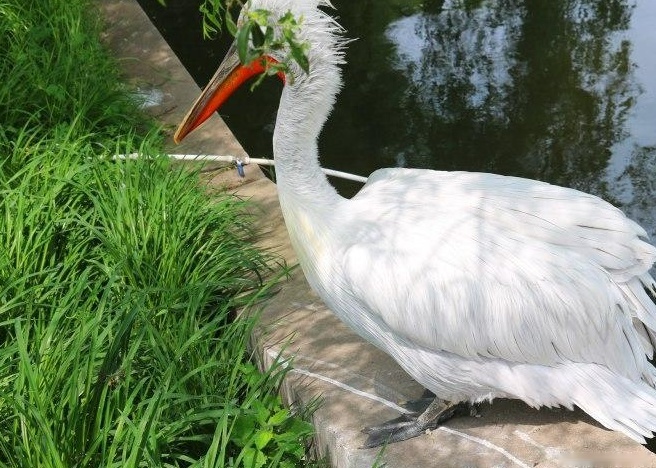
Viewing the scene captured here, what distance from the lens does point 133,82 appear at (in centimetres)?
552

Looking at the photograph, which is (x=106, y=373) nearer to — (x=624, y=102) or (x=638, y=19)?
(x=624, y=102)

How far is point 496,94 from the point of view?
228 inches

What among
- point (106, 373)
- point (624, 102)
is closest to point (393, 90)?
point (624, 102)

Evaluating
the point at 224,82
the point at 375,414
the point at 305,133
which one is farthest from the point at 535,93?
the point at 375,414

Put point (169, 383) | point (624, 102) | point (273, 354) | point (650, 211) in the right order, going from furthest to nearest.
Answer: point (624, 102), point (650, 211), point (273, 354), point (169, 383)

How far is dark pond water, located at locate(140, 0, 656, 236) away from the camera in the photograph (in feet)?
17.0

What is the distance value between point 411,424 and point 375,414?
0.15 m

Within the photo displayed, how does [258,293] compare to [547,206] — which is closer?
[547,206]

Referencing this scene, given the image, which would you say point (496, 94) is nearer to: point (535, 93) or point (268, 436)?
point (535, 93)

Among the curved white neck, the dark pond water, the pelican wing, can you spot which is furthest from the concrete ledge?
the dark pond water

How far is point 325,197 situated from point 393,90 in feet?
10.7

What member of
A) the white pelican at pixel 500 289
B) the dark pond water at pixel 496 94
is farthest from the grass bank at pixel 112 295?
the dark pond water at pixel 496 94

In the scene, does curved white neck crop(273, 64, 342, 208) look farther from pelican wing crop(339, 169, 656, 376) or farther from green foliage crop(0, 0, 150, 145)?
green foliage crop(0, 0, 150, 145)

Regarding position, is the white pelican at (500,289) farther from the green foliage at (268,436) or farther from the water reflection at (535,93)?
the water reflection at (535,93)
